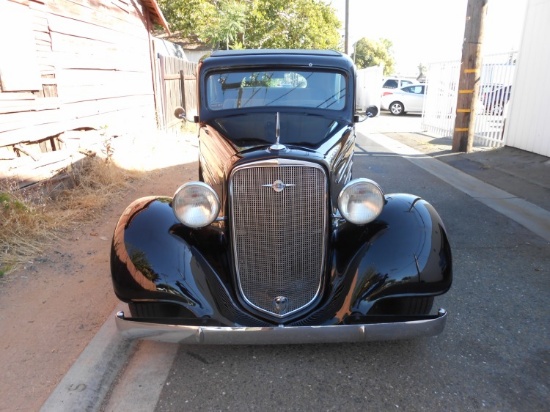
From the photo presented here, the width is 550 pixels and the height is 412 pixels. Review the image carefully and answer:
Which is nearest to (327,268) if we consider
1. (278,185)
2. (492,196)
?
(278,185)

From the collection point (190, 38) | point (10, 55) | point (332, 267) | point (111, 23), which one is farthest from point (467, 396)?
point (190, 38)

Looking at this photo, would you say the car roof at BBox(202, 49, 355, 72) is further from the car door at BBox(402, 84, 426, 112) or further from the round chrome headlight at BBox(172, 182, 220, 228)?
the car door at BBox(402, 84, 426, 112)

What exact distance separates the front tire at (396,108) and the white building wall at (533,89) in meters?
11.2

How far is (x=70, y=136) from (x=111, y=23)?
314 centimetres

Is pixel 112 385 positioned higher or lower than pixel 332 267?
lower

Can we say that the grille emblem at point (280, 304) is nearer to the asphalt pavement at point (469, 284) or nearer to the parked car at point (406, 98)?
the asphalt pavement at point (469, 284)

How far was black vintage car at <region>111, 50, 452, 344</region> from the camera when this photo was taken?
250 cm

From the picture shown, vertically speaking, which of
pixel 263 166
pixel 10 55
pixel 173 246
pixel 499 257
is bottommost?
pixel 499 257

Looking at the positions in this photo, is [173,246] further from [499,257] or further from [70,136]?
[70,136]

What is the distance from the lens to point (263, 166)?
2600mm

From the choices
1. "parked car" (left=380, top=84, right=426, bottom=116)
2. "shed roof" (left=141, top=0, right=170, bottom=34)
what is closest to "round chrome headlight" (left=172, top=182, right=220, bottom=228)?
"shed roof" (left=141, top=0, right=170, bottom=34)

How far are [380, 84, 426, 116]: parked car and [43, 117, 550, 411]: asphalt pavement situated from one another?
34.6ft

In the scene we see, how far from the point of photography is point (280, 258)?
8.92 feet

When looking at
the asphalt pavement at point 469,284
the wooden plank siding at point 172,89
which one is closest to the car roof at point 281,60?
the asphalt pavement at point 469,284
